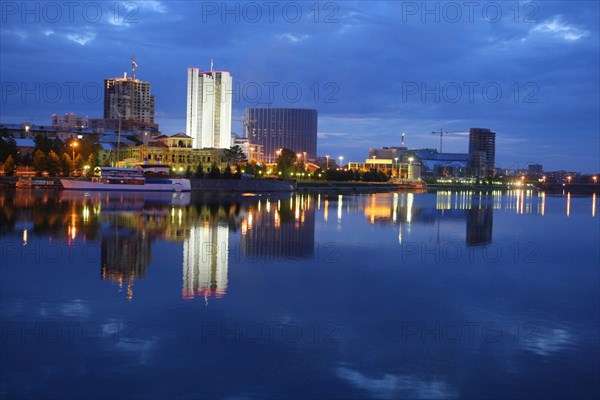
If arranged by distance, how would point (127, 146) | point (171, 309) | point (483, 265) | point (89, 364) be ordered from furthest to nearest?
point (127, 146), point (483, 265), point (171, 309), point (89, 364)

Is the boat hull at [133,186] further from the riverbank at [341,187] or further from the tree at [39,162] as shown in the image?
the riverbank at [341,187]

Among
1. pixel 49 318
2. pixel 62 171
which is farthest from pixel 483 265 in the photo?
pixel 62 171

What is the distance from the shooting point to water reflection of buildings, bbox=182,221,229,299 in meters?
12.1

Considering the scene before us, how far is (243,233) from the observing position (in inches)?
888

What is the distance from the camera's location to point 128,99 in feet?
605

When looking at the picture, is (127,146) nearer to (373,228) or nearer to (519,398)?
(373,228)

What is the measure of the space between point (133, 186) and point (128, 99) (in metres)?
129

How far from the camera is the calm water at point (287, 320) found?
23.6 feet

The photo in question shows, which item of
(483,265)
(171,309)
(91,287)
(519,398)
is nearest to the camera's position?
(519,398)

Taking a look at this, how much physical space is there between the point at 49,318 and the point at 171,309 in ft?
6.30

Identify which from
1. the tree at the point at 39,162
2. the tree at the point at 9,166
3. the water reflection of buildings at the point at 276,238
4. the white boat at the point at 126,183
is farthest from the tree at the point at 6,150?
the water reflection of buildings at the point at 276,238

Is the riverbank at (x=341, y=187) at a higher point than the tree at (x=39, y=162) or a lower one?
lower

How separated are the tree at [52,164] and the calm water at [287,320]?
54.4m

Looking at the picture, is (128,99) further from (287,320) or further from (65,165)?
(287,320)
